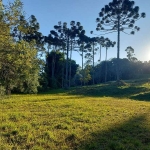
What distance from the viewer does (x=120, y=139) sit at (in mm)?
5039

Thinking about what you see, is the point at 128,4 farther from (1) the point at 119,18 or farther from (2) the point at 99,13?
(2) the point at 99,13

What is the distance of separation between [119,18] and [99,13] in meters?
2.99

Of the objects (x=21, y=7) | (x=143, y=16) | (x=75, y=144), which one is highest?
(x=143, y=16)

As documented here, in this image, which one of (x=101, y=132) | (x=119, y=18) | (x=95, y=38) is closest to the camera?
(x=101, y=132)

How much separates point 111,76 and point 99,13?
28958mm

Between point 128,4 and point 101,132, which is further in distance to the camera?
point 128,4

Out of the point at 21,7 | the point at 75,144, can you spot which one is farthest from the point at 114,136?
the point at 21,7

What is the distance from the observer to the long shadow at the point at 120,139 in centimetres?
451

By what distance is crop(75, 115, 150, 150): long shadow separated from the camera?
14.8 feet

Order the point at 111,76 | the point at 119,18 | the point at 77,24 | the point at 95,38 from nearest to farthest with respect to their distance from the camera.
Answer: the point at 119,18, the point at 77,24, the point at 95,38, the point at 111,76

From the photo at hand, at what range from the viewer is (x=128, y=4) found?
25.2 meters

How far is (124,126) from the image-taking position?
249 inches

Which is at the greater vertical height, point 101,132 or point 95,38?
point 95,38

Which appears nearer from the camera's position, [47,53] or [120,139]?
[120,139]
